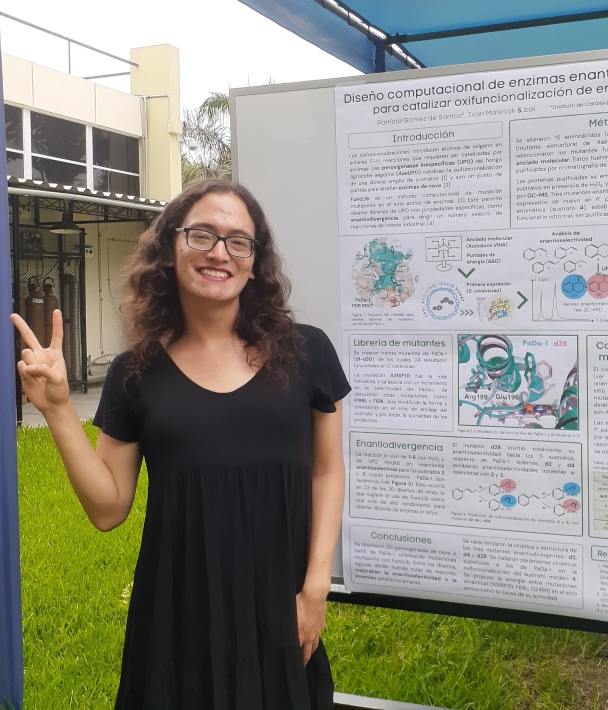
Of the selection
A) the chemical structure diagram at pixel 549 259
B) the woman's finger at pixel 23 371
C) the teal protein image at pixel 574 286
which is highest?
the chemical structure diagram at pixel 549 259

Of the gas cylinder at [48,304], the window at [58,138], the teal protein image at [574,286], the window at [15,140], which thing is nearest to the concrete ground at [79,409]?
the gas cylinder at [48,304]

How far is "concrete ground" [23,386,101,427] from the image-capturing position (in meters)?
8.67

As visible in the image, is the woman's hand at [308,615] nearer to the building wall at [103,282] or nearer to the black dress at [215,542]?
the black dress at [215,542]

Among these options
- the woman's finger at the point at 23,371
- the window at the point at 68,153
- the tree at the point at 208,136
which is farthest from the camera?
the tree at the point at 208,136

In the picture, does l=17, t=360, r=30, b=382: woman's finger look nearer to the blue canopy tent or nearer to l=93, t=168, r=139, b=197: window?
the blue canopy tent

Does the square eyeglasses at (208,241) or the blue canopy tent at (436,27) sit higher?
the blue canopy tent at (436,27)

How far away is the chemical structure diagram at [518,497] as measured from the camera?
6.31 ft

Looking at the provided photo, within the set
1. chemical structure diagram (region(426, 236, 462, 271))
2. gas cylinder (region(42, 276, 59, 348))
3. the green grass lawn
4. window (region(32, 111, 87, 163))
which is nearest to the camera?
chemical structure diagram (region(426, 236, 462, 271))

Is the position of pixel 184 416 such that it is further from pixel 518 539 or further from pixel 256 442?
pixel 518 539

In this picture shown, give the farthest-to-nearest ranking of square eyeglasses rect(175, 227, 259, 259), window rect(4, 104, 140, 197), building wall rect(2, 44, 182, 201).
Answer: building wall rect(2, 44, 182, 201) → window rect(4, 104, 140, 197) → square eyeglasses rect(175, 227, 259, 259)

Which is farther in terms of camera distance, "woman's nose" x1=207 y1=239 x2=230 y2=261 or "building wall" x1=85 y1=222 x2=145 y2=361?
"building wall" x1=85 y1=222 x2=145 y2=361

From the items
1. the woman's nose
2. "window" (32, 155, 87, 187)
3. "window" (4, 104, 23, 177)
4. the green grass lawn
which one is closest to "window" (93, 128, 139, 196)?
"window" (32, 155, 87, 187)

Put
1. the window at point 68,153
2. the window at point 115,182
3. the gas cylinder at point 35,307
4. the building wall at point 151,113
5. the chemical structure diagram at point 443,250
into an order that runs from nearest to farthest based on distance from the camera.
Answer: the chemical structure diagram at point 443,250, the gas cylinder at point 35,307, the window at point 68,153, the building wall at point 151,113, the window at point 115,182

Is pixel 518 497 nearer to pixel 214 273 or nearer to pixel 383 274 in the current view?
pixel 383 274
